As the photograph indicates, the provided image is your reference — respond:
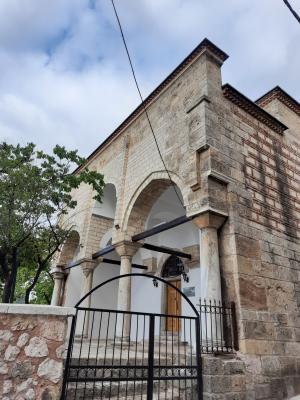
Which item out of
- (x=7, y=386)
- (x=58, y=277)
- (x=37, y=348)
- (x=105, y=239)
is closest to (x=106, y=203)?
Result: (x=105, y=239)

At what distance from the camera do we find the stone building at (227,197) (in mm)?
4328

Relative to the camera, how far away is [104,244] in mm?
9016

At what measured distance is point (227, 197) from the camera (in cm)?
488

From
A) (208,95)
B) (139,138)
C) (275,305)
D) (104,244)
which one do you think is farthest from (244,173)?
(104,244)

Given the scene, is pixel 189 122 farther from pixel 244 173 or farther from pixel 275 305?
pixel 275 305

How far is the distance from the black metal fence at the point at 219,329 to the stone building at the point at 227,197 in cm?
10

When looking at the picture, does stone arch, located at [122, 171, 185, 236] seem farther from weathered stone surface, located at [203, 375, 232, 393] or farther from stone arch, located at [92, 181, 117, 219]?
weathered stone surface, located at [203, 375, 232, 393]

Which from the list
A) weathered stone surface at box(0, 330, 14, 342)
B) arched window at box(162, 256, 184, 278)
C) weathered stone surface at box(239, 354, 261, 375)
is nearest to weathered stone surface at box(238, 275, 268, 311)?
weathered stone surface at box(239, 354, 261, 375)

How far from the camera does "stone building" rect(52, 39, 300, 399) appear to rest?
170 inches

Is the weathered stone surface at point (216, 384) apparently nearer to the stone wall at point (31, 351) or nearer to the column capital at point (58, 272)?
the stone wall at point (31, 351)

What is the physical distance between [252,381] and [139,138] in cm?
553

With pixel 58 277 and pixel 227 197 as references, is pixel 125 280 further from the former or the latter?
pixel 58 277

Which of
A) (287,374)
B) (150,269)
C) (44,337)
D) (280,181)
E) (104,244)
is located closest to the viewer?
(44,337)

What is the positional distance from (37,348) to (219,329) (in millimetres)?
2571
